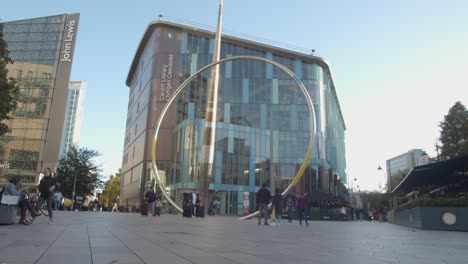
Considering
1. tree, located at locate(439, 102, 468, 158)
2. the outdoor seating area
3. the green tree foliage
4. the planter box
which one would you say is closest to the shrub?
the outdoor seating area

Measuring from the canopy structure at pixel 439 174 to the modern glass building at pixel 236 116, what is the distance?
2876 centimetres

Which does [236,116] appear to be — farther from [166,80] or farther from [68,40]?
[68,40]

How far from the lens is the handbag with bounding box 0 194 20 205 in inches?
432

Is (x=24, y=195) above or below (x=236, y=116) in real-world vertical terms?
below

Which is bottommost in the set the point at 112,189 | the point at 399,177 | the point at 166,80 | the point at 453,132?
the point at 112,189

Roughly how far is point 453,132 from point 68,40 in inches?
2504

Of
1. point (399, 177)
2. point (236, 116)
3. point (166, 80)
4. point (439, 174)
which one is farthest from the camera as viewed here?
point (399, 177)

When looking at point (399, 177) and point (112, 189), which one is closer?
point (399, 177)

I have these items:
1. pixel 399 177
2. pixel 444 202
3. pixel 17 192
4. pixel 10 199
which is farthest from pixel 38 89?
pixel 399 177

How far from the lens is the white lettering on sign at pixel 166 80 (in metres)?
58.5

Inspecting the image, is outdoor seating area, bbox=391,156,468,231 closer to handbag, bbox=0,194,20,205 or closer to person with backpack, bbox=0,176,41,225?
person with backpack, bbox=0,176,41,225

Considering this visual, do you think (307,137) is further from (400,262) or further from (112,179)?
(112,179)

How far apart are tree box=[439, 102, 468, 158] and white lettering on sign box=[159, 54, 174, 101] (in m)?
37.0

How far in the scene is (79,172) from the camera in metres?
54.8
